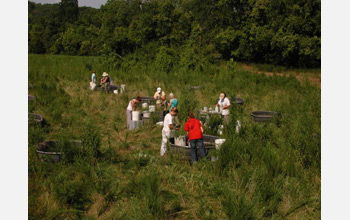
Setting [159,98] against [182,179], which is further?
[159,98]

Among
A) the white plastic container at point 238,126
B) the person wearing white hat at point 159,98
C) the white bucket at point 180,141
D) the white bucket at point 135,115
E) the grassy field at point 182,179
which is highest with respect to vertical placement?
the person wearing white hat at point 159,98

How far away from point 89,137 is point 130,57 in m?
21.0

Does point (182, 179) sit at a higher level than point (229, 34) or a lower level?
lower

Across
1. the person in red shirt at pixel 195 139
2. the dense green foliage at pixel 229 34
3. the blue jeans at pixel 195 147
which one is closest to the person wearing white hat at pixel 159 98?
the person in red shirt at pixel 195 139

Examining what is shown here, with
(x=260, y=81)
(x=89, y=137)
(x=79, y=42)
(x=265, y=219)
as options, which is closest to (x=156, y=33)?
(x=260, y=81)

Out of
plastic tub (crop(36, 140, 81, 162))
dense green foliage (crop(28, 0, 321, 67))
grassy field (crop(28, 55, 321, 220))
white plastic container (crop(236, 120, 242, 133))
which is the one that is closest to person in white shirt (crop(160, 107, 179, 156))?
grassy field (crop(28, 55, 321, 220))

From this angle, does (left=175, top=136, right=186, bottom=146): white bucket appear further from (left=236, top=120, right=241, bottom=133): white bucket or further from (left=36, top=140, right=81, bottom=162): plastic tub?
(left=36, top=140, right=81, bottom=162): plastic tub

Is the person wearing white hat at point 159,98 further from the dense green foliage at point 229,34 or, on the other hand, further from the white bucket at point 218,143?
the dense green foliage at point 229,34

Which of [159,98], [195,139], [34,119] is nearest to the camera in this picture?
[195,139]

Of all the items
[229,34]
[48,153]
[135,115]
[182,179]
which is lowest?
[182,179]

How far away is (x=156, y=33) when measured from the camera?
34094 mm

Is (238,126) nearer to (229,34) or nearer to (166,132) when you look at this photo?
(166,132)

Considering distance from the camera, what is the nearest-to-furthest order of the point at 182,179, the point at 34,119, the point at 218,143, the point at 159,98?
the point at 182,179 → the point at 218,143 → the point at 34,119 → the point at 159,98

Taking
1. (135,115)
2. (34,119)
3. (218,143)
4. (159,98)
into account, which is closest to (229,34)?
(159,98)
